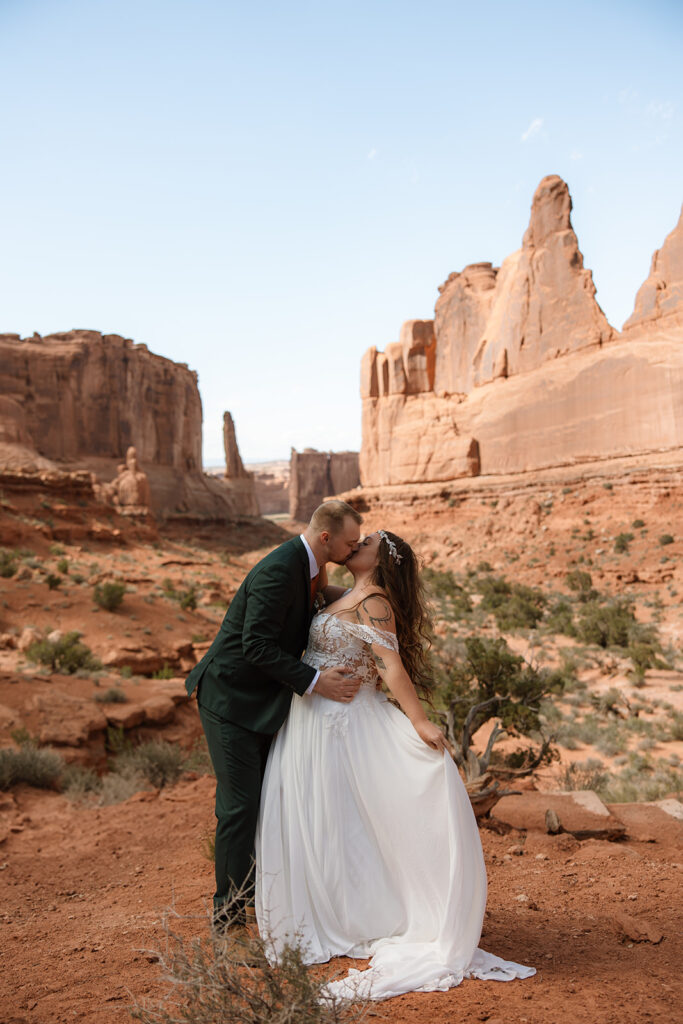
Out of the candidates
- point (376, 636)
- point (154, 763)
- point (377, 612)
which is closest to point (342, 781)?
point (376, 636)

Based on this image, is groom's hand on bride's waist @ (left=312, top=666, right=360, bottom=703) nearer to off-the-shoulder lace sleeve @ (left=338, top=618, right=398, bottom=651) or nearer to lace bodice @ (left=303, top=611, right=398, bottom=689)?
lace bodice @ (left=303, top=611, right=398, bottom=689)

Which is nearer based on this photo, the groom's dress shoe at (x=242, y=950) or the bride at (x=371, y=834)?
the groom's dress shoe at (x=242, y=950)

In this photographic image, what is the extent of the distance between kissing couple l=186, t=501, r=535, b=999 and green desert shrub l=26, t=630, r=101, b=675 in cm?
956

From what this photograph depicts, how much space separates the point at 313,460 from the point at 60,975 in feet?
240

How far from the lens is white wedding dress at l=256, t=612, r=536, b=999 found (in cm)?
291

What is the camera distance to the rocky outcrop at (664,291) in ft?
85.3

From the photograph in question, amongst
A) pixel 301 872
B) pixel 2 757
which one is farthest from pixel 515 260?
pixel 301 872

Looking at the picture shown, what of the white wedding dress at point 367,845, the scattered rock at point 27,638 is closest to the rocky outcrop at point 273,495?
the scattered rock at point 27,638

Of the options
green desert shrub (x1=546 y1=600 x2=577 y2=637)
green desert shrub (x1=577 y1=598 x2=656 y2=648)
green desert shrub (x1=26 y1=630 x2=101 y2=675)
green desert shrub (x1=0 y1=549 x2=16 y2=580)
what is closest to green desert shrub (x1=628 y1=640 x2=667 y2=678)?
green desert shrub (x1=577 y1=598 x2=656 y2=648)

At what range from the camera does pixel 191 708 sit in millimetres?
10641

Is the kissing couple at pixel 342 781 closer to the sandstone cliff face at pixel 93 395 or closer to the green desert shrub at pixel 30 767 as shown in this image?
the green desert shrub at pixel 30 767

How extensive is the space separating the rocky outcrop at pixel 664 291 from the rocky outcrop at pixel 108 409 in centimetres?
3415

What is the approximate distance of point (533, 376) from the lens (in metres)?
A: 31.1

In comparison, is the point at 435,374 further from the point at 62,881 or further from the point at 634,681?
the point at 62,881
